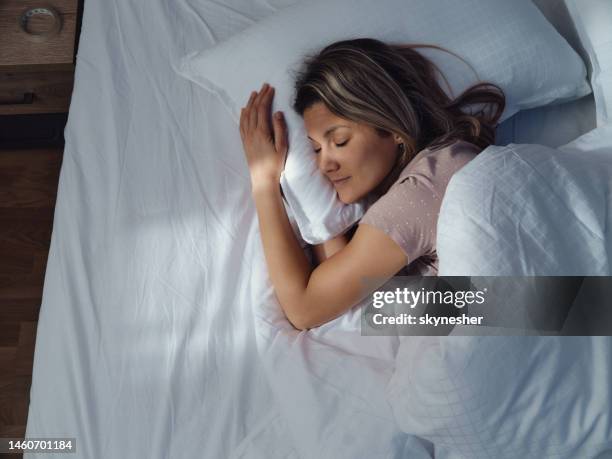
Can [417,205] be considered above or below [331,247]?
above

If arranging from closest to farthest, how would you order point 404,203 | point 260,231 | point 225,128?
1. point 404,203
2. point 260,231
3. point 225,128

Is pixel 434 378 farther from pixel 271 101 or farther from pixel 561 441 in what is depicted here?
pixel 271 101

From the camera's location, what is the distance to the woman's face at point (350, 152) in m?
0.93

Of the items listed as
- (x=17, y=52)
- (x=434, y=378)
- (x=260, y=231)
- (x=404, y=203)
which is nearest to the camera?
(x=434, y=378)

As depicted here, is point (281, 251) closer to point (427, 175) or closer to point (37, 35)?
point (427, 175)

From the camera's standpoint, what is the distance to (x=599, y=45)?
3.41 feet

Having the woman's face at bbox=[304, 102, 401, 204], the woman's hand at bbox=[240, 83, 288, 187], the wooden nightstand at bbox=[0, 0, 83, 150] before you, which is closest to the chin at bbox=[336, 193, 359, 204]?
the woman's face at bbox=[304, 102, 401, 204]

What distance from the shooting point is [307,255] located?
3.37ft

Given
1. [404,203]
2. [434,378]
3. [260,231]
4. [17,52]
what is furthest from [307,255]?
[17,52]

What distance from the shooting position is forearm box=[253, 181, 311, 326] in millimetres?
922

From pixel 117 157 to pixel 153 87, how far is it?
0.51 ft

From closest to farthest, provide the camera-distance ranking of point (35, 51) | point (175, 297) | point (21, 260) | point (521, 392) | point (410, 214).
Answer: point (521, 392)
point (410, 214)
point (175, 297)
point (35, 51)
point (21, 260)

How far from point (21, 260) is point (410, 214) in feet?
3.21
